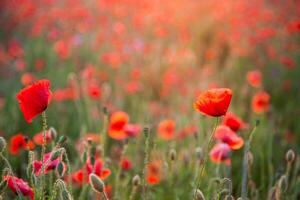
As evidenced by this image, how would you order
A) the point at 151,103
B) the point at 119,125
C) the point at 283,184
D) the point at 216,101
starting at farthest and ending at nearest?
1. the point at 151,103
2. the point at 119,125
3. the point at 283,184
4. the point at 216,101

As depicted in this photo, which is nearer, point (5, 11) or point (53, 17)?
point (53, 17)

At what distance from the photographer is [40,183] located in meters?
1.43

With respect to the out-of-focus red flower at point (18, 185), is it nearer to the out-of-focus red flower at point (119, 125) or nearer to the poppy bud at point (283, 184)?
the poppy bud at point (283, 184)

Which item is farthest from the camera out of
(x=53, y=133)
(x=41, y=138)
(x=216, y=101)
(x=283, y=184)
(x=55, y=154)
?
(x=41, y=138)

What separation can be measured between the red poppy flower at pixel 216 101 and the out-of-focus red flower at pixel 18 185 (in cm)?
57

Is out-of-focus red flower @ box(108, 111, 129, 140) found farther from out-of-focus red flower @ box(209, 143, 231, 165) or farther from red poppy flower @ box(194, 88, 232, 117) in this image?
red poppy flower @ box(194, 88, 232, 117)

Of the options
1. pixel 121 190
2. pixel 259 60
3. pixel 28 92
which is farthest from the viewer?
pixel 259 60

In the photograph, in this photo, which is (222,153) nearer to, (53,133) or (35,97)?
(53,133)

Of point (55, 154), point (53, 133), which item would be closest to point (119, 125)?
point (53, 133)

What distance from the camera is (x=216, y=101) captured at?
4.50ft

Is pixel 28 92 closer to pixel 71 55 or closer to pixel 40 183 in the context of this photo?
pixel 40 183

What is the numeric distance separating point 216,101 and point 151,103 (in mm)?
2713

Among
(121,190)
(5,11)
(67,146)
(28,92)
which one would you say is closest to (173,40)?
(5,11)

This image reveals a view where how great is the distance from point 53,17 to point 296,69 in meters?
2.82
